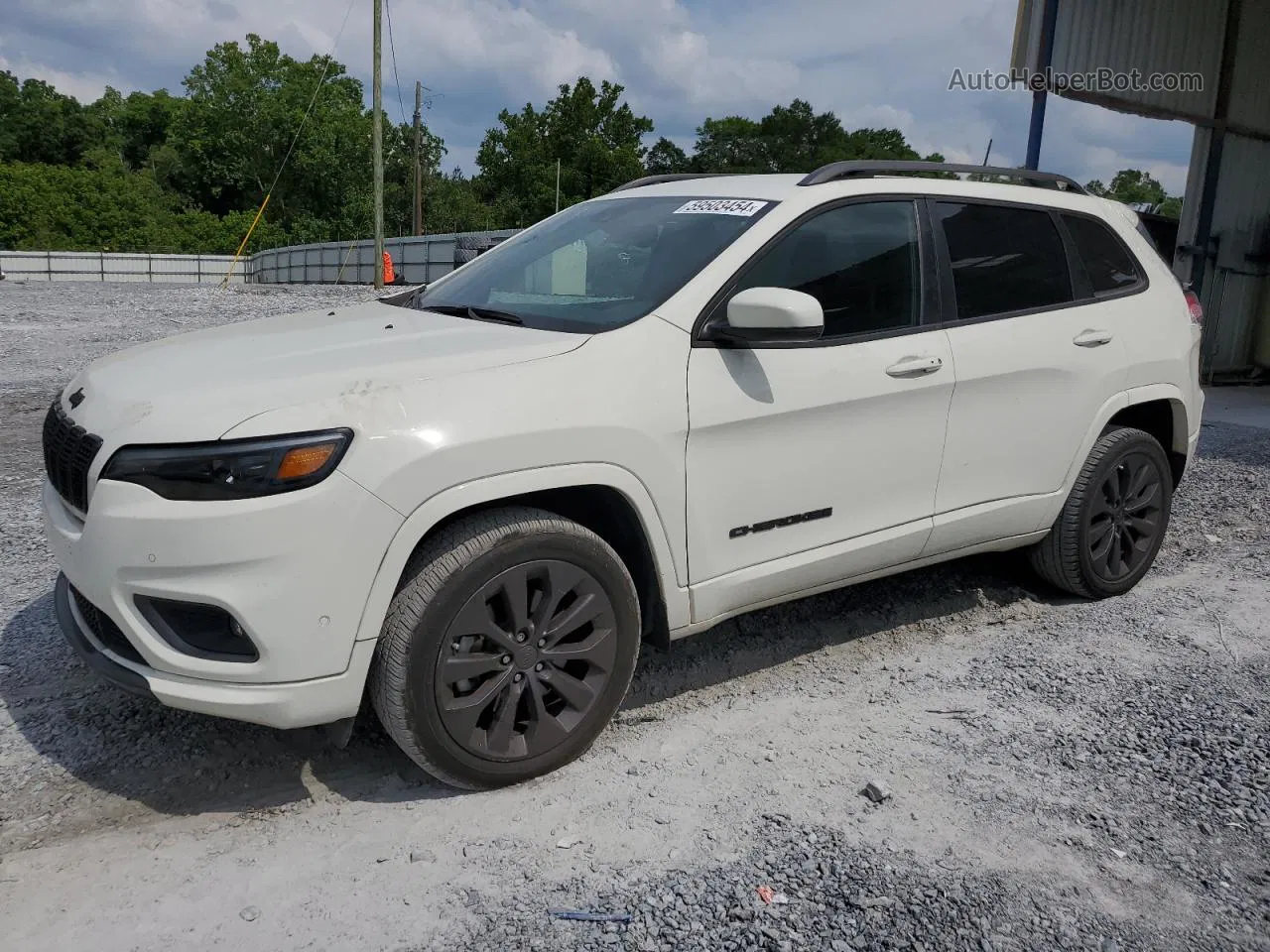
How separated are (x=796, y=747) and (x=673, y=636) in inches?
21.2

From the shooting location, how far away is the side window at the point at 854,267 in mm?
3674

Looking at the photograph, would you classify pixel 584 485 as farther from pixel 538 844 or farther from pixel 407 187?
pixel 407 187

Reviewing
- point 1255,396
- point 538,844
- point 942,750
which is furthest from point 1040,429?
point 1255,396

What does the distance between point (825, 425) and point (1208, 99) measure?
39.5 feet

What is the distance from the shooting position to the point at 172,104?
79.8 meters

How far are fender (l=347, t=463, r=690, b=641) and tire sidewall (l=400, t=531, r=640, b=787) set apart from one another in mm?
118

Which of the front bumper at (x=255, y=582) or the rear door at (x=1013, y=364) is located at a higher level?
the rear door at (x=1013, y=364)

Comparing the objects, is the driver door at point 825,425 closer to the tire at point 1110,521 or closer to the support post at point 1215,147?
the tire at point 1110,521

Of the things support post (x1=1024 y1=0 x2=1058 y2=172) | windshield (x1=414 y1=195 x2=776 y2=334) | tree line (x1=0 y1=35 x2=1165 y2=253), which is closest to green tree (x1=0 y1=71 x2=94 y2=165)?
tree line (x1=0 y1=35 x2=1165 y2=253)

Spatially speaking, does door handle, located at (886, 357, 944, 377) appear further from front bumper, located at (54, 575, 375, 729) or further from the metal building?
the metal building

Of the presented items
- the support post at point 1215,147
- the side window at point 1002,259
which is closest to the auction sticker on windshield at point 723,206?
the side window at point 1002,259

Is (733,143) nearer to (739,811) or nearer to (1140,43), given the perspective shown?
(1140,43)

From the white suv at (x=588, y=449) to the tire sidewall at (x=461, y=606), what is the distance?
10mm

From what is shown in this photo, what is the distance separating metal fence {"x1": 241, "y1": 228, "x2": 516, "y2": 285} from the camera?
2895 cm
